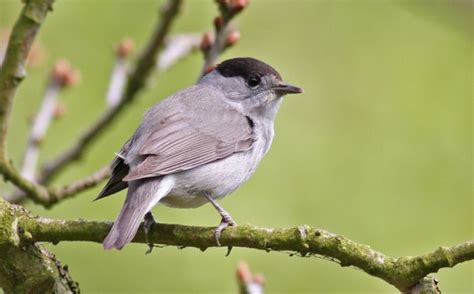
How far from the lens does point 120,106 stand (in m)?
5.27

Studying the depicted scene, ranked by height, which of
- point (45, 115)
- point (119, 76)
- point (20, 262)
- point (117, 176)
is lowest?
point (20, 262)

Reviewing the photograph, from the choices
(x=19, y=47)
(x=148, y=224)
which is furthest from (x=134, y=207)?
Answer: (x=19, y=47)

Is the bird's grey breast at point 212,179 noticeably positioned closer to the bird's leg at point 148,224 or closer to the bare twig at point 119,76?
the bird's leg at point 148,224

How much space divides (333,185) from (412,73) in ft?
4.98

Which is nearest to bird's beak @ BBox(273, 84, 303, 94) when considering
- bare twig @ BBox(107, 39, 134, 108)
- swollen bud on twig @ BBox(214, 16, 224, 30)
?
swollen bud on twig @ BBox(214, 16, 224, 30)

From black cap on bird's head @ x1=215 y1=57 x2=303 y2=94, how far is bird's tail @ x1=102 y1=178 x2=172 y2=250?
4.25ft

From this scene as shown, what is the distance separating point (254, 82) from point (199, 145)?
0.92 m

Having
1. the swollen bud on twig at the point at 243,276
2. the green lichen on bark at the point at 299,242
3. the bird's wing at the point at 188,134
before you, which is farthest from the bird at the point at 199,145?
the swollen bud on twig at the point at 243,276

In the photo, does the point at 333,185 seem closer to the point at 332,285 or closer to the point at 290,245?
the point at 332,285

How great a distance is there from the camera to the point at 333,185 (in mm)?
7309

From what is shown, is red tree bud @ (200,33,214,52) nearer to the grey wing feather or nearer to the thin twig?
the grey wing feather

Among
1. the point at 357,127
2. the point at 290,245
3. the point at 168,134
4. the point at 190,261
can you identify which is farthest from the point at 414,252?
the point at 290,245

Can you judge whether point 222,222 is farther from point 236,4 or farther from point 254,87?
point 254,87

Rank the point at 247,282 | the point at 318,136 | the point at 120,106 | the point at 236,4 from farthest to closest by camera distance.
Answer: the point at 318,136 → the point at 120,106 → the point at 236,4 → the point at 247,282
